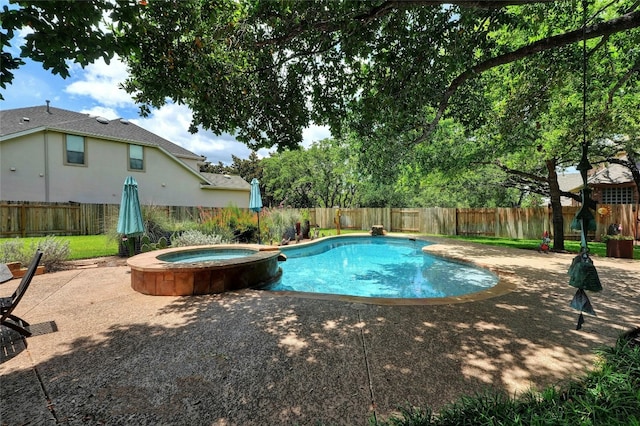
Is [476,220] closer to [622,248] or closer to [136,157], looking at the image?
[622,248]

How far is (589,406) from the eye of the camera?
1.86 m

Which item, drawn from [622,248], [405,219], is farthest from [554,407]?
[405,219]

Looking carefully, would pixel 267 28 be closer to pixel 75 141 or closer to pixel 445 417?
pixel 445 417

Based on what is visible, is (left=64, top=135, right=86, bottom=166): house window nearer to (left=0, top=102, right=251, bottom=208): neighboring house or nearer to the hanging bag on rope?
(left=0, top=102, right=251, bottom=208): neighboring house

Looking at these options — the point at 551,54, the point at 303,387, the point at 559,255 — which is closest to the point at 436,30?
the point at 551,54

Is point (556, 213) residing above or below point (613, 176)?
below

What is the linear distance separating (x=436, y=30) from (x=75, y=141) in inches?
651

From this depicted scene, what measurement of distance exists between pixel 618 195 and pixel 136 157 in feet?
91.6

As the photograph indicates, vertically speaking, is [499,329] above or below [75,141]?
below

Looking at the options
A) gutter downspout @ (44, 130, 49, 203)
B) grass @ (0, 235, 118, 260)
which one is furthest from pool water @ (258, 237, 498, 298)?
gutter downspout @ (44, 130, 49, 203)

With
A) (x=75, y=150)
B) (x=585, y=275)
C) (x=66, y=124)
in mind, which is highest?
(x=66, y=124)

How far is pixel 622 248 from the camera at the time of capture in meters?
8.20

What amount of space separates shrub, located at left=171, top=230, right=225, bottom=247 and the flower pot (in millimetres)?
12209

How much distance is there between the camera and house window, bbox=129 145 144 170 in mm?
15281
